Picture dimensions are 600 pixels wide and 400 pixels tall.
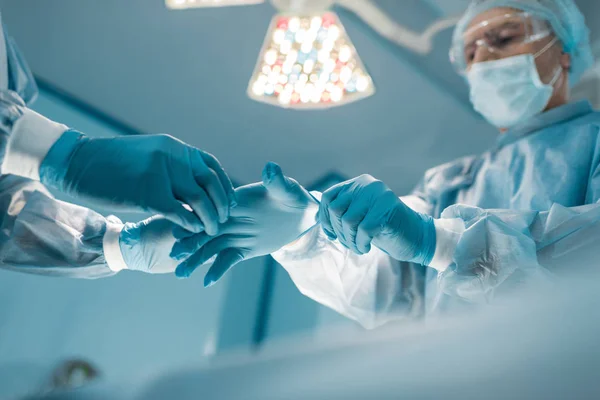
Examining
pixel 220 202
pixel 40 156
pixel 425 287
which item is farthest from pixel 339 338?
pixel 425 287

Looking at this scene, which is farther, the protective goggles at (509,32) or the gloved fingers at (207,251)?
the protective goggles at (509,32)

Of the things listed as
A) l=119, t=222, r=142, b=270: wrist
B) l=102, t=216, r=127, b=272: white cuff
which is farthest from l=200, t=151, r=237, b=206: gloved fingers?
l=102, t=216, r=127, b=272: white cuff

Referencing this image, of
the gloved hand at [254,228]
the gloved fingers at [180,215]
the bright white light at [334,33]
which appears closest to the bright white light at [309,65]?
the bright white light at [334,33]

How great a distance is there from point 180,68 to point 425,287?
133 centimetres

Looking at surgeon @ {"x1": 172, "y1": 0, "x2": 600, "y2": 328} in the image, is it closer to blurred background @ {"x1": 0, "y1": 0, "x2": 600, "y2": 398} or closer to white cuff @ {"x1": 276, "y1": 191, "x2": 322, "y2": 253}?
white cuff @ {"x1": 276, "y1": 191, "x2": 322, "y2": 253}

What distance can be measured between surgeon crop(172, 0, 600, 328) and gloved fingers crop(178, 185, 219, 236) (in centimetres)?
13

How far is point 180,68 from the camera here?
7.26ft

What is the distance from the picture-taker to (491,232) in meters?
1.27

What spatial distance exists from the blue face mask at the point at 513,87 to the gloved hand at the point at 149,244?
3.86ft

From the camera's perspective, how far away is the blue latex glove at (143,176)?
1.24 meters

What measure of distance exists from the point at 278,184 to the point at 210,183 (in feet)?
0.55

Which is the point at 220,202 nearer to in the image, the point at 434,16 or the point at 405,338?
the point at 405,338

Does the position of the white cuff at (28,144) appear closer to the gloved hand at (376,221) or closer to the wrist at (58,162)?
the wrist at (58,162)

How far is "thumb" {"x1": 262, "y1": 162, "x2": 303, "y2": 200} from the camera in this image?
1.28m
